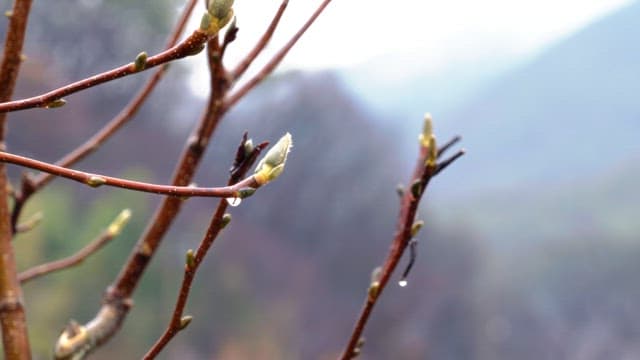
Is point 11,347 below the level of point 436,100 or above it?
below

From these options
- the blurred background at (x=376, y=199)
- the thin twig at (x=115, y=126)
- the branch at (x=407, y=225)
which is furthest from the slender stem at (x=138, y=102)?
the blurred background at (x=376, y=199)

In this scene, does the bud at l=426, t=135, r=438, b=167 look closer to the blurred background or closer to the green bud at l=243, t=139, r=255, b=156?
the green bud at l=243, t=139, r=255, b=156

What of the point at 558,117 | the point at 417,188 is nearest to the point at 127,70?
the point at 417,188

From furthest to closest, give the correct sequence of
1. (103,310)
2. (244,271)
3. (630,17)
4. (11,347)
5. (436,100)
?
1. (244,271)
2. (436,100)
3. (630,17)
4. (103,310)
5. (11,347)

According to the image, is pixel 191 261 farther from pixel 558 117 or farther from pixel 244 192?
pixel 558 117

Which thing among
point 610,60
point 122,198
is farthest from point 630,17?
point 122,198

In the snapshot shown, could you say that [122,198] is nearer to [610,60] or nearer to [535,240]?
[535,240]
